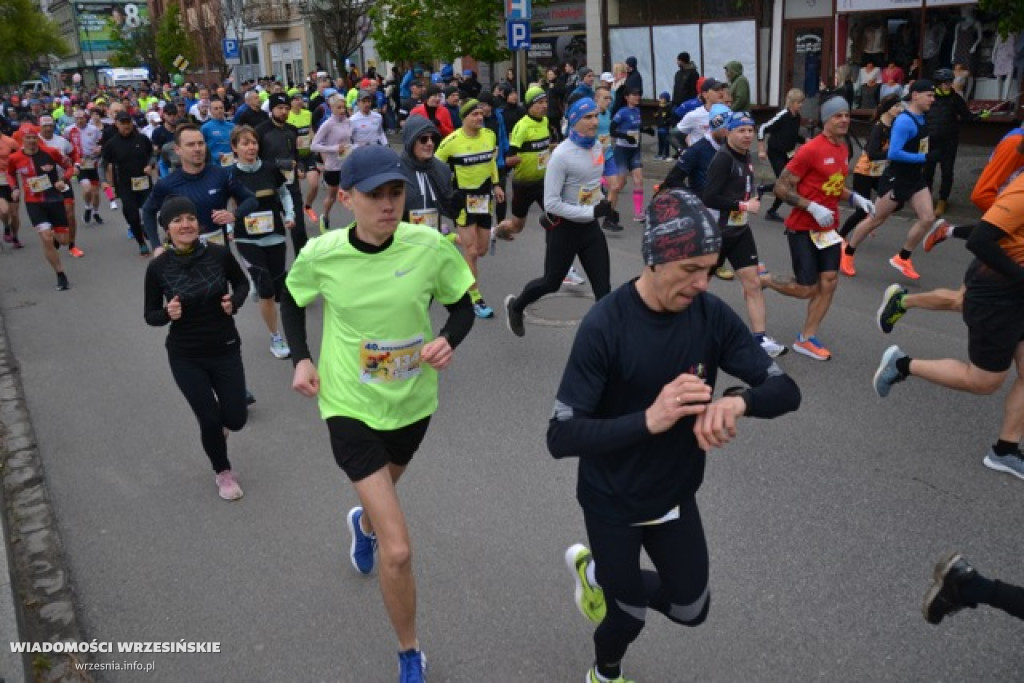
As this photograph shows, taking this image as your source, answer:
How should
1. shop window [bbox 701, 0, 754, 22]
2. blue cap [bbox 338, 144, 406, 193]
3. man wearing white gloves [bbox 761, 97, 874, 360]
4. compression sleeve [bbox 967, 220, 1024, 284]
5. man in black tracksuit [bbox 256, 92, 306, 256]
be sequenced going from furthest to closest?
shop window [bbox 701, 0, 754, 22] → man in black tracksuit [bbox 256, 92, 306, 256] → man wearing white gloves [bbox 761, 97, 874, 360] → compression sleeve [bbox 967, 220, 1024, 284] → blue cap [bbox 338, 144, 406, 193]

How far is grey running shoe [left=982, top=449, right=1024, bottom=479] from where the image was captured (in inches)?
189

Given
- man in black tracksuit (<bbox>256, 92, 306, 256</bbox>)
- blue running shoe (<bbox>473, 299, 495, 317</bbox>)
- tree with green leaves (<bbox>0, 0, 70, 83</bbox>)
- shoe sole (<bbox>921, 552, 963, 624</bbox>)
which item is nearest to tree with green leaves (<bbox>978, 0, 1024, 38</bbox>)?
blue running shoe (<bbox>473, 299, 495, 317</bbox>)

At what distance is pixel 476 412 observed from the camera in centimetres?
620

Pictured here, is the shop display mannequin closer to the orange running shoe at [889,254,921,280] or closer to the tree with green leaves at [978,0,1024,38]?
the tree with green leaves at [978,0,1024,38]

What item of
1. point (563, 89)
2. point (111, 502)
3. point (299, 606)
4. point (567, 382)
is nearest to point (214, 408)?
point (111, 502)

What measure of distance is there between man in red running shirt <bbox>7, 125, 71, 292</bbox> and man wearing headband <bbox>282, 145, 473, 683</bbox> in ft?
28.2

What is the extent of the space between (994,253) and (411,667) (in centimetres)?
345

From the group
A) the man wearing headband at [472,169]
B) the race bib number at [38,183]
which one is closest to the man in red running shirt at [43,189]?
the race bib number at [38,183]

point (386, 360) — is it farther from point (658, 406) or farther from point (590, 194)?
point (590, 194)

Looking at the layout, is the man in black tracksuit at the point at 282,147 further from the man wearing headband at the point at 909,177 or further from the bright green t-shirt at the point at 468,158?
the man wearing headband at the point at 909,177

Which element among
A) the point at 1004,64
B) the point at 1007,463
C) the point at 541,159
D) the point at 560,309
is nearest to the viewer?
the point at 1007,463

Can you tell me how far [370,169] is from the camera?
3.29 metres

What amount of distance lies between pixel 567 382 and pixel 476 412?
3.53m

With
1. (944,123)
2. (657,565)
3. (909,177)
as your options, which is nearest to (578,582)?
(657,565)
